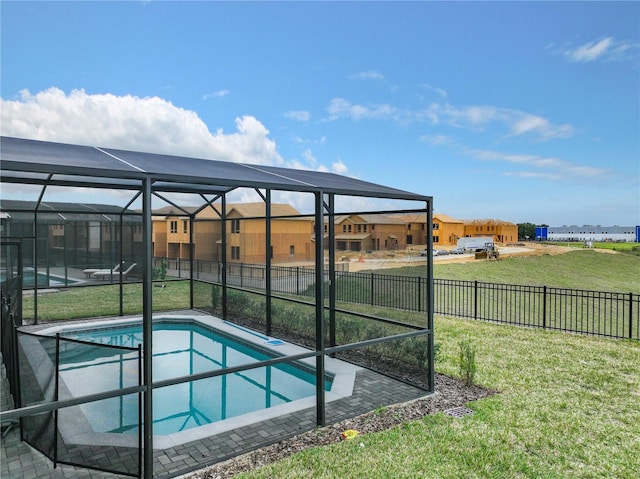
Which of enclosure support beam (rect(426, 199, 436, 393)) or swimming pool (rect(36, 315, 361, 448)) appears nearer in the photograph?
swimming pool (rect(36, 315, 361, 448))

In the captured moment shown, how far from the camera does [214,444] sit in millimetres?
3754

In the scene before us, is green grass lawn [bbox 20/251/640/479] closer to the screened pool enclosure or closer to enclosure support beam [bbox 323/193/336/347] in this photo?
the screened pool enclosure

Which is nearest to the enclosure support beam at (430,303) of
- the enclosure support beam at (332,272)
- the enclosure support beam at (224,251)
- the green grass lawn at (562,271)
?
the enclosure support beam at (332,272)

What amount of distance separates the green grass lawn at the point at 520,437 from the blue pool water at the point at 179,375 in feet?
4.32

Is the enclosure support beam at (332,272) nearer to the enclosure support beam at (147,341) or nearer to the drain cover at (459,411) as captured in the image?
the drain cover at (459,411)

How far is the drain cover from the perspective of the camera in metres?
4.42

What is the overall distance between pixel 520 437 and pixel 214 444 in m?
2.83

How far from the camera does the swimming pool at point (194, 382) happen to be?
330 cm

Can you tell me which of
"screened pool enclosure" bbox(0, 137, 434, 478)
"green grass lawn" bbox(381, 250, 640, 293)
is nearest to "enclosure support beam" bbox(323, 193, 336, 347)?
"screened pool enclosure" bbox(0, 137, 434, 478)

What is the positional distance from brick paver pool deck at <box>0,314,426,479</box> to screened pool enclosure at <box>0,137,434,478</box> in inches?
2.0

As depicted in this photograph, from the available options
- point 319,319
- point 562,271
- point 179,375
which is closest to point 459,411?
point 319,319

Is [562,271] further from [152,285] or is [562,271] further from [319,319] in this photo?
A: [152,285]

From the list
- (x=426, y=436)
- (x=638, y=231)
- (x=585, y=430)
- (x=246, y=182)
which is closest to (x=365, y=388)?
(x=426, y=436)

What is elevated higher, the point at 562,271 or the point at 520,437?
the point at 520,437
